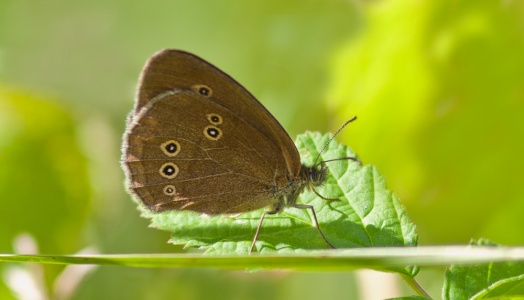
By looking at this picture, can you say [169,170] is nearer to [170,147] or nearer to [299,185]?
[170,147]

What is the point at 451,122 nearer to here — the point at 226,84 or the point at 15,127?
the point at 226,84

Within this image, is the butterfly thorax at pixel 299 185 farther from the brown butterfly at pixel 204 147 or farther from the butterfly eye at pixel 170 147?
the butterfly eye at pixel 170 147

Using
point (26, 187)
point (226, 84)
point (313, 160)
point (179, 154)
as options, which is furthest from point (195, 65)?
point (26, 187)

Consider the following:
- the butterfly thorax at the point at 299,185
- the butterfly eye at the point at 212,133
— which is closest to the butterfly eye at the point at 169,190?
the butterfly eye at the point at 212,133

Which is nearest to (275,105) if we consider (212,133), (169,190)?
(212,133)

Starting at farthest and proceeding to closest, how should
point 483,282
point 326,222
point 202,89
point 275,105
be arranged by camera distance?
point 275,105
point 202,89
point 326,222
point 483,282

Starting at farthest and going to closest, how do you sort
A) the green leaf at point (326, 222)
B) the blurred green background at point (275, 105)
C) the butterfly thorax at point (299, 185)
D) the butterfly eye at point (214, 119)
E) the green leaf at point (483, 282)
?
the blurred green background at point (275, 105) → the butterfly eye at point (214, 119) → the butterfly thorax at point (299, 185) → the green leaf at point (326, 222) → the green leaf at point (483, 282)
